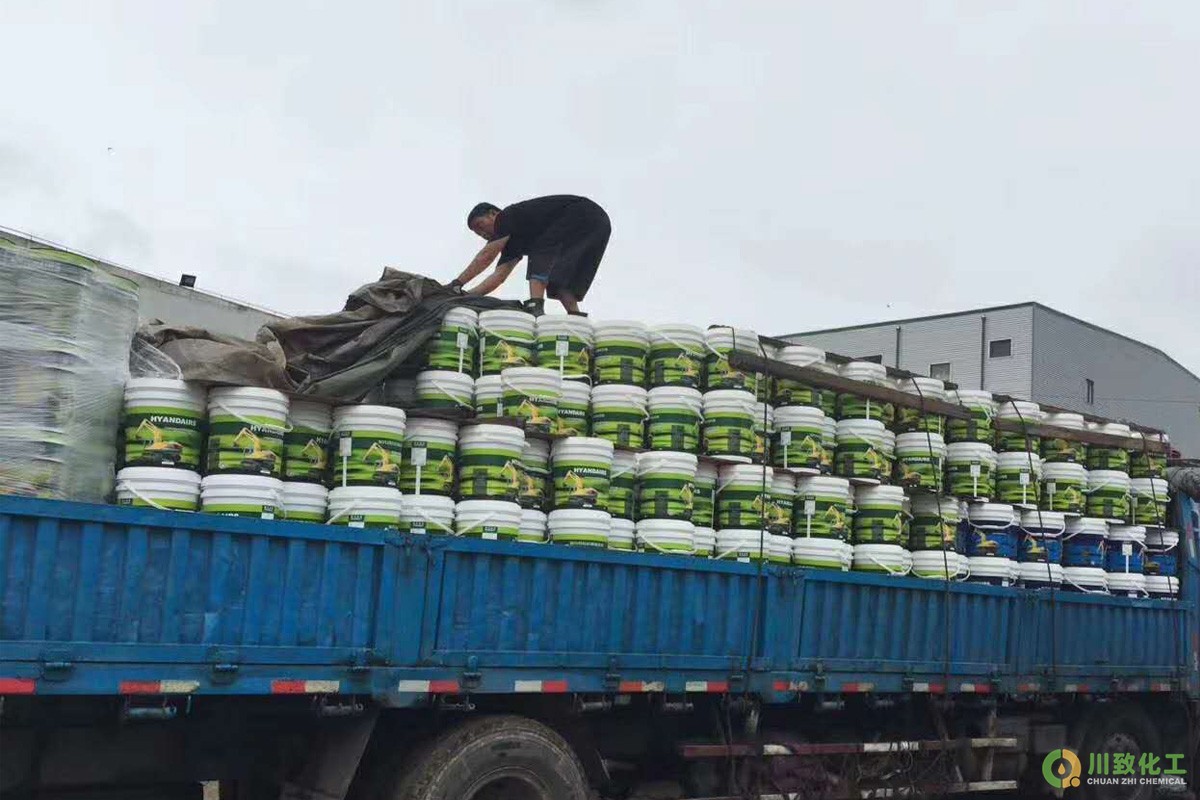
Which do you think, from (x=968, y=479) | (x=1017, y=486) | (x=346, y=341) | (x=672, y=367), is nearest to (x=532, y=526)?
(x=672, y=367)

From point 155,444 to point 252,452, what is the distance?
0.45 meters

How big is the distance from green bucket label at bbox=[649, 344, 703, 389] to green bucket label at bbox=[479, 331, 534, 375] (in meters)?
0.85

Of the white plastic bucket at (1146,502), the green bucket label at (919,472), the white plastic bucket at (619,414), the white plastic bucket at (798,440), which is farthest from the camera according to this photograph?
the white plastic bucket at (1146,502)

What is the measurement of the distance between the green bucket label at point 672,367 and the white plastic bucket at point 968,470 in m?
2.74

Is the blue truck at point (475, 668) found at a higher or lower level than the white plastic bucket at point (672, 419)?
lower

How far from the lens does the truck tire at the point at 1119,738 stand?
10367mm

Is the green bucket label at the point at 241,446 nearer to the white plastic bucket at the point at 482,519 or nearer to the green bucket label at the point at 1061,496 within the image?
the white plastic bucket at the point at 482,519

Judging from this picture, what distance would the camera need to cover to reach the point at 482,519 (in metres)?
6.43

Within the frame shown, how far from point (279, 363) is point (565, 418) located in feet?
5.72

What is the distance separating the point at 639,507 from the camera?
7.37 m

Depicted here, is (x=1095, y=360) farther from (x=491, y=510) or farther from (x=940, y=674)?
(x=491, y=510)

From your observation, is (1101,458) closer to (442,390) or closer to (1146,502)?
(1146,502)

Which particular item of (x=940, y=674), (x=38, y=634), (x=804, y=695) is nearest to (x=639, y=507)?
(x=804, y=695)

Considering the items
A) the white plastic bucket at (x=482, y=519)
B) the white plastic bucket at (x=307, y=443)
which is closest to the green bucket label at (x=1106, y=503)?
the white plastic bucket at (x=482, y=519)
